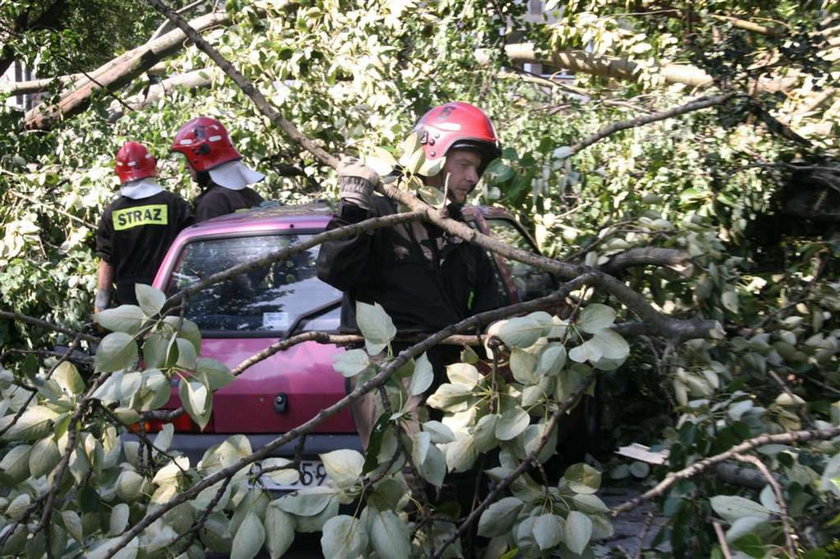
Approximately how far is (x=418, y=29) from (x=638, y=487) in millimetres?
4167

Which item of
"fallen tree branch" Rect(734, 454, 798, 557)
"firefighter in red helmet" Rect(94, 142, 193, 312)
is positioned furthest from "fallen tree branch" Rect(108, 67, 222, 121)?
"fallen tree branch" Rect(734, 454, 798, 557)

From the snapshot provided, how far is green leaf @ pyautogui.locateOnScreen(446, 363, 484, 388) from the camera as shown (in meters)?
3.36

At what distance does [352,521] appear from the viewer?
2.83 m

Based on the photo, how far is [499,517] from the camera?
10.5 ft

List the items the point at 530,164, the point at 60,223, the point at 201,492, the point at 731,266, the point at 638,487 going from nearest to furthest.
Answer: the point at 201,492
the point at 530,164
the point at 731,266
the point at 638,487
the point at 60,223

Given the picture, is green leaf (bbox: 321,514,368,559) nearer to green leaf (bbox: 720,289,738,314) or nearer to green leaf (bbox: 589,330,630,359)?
green leaf (bbox: 589,330,630,359)

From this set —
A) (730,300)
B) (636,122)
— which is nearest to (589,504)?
(730,300)

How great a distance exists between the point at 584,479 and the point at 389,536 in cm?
69

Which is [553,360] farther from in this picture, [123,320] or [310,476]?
[310,476]

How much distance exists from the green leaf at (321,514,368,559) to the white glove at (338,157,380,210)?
1.24 m

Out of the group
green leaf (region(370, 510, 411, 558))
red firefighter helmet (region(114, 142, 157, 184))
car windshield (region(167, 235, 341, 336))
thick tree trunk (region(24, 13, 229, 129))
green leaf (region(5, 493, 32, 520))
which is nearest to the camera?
green leaf (region(370, 510, 411, 558))

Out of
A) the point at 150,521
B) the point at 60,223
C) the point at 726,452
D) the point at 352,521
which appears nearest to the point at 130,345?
the point at 150,521

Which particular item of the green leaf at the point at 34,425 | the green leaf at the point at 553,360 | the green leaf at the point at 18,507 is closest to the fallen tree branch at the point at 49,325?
the green leaf at the point at 34,425

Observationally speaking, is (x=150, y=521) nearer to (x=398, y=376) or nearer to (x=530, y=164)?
(x=398, y=376)
